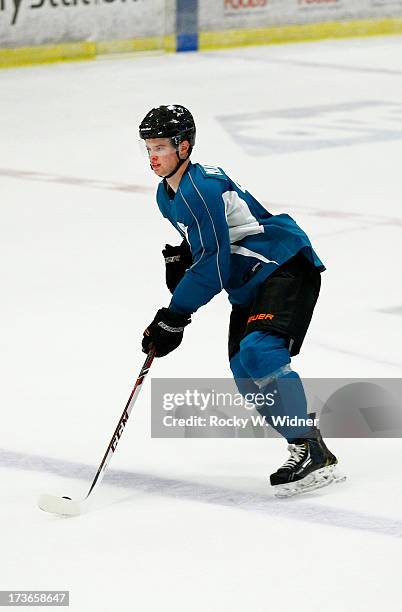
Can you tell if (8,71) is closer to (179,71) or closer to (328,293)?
(179,71)

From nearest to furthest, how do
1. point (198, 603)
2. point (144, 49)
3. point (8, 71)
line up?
point (198, 603) < point (8, 71) < point (144, 49)

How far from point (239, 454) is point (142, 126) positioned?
93 cm

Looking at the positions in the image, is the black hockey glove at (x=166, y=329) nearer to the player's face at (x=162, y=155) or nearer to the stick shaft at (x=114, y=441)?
the stick shaft at (x=114, y=441)

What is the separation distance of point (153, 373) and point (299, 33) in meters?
10.4

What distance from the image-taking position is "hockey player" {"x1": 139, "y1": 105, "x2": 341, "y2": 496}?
352cm

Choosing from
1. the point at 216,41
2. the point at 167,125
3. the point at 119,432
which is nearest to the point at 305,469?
the point at 119,432

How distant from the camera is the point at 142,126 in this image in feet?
11.7

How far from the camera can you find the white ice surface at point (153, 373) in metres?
3.08

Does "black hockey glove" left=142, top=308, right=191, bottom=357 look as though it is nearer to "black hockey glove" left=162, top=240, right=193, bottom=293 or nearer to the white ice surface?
"black hockey glove" left=162, top=240, right=193, bottom=293

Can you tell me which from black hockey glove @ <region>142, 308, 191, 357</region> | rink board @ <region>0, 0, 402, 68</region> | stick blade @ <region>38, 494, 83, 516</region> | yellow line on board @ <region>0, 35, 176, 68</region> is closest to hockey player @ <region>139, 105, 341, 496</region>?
black hockey glove @ <region>142, 308, 191, 357</region>

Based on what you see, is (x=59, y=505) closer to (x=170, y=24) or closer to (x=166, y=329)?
(x=166, y=329)

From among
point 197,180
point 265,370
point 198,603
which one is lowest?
point 198,603

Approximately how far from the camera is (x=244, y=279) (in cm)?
372

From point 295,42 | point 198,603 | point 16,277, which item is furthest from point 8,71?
point 198,603
